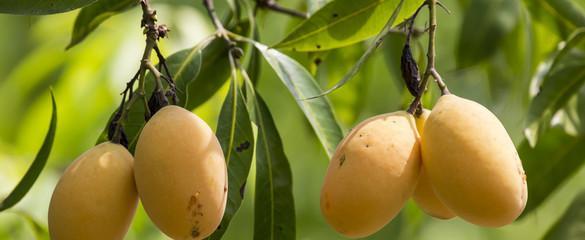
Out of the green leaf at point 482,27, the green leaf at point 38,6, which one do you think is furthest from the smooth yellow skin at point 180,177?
the green leaf at point 482,27

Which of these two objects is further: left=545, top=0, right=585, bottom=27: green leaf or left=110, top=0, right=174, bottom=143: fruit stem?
left=545, top=0, right=585, bottom=27: green leaf

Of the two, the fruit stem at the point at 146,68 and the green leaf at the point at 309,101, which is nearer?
the fruit stem at the point at 146,68

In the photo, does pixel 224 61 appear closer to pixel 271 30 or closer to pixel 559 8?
pixel 559 8

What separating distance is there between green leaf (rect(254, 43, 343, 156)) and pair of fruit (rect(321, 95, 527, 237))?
39 cm

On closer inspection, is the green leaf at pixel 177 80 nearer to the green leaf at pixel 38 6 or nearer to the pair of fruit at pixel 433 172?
the green leaf at pixel 38 6

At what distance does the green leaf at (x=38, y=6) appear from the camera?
150cm

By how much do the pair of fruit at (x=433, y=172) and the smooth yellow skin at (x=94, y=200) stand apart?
10.5 inches

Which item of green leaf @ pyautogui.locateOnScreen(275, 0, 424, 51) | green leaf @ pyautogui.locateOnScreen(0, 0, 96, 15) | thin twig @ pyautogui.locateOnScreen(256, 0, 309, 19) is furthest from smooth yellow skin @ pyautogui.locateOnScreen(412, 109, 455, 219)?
thin twig @ pyautogui.locateOnScreen(256, 0, 309, 19)

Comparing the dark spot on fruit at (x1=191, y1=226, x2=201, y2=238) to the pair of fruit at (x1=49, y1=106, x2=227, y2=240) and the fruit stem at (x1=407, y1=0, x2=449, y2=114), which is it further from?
the fruit stem at (x1=407, y1=0, x2=449, y2=114)

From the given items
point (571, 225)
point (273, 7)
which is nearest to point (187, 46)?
point (273, 7)

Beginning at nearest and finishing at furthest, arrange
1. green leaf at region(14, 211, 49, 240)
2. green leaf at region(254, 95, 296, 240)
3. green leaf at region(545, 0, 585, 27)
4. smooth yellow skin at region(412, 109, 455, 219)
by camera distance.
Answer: smooth yellow skin at region(412, 109, 455, 219), green leaf at region(254, 95, 296, 240), green leaf at region(14, 211, 49, 240), green leaf at region(545, 0, 585, 27)

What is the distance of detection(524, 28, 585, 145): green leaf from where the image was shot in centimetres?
196

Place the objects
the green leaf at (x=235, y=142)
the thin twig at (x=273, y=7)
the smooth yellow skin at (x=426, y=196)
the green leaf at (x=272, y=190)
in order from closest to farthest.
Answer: the smooth yellow skin at (x=426, y=196), the green leaf at (x=235, y=142), the green leaf at (x=272, y=190), the thin twig at (x=273, y=7)

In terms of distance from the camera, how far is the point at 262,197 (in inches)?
70.0
